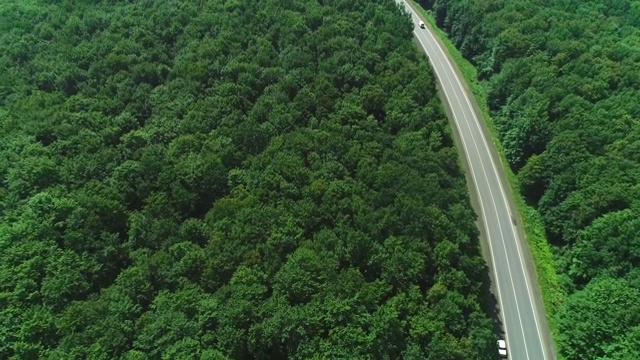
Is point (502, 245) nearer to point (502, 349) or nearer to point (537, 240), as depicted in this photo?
point (537, 240)

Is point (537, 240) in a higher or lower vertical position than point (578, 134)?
lower

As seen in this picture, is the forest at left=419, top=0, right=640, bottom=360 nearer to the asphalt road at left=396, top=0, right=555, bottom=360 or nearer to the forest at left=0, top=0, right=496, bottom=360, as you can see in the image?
the asphalt road at left=396, top=0, right=555, bottom=360

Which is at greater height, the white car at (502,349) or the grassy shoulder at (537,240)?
the grassy shoulder at (537,240)

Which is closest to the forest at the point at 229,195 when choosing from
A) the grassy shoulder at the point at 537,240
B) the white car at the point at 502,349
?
the white car at the point at 502,349

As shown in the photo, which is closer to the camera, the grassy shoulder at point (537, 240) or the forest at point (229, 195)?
the forest at point (229, 195)

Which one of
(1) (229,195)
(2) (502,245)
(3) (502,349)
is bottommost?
(1) (229,195)

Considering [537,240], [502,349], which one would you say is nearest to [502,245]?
[537,240]

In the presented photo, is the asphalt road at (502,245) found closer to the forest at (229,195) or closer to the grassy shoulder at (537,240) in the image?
the grassy shoulder at (537,240)
